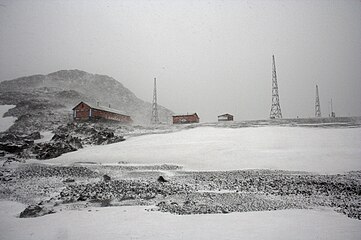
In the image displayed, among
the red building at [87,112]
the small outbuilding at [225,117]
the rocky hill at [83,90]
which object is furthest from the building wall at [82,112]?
the small outbuilding at [225,117]

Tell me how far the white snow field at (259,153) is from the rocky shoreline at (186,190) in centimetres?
158

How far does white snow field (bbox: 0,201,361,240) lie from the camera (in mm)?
4984

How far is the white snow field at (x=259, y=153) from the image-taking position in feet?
44.8

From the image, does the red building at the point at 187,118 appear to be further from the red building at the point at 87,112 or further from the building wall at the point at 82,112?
the building wall at the point at 82,112

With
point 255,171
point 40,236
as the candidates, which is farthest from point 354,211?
point 40,236

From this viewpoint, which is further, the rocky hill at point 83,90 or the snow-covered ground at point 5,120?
the rocky hill at point 83,90

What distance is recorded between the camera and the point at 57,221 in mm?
6141

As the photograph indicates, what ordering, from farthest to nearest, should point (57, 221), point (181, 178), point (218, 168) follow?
point (218, 168) → point (181, 178) → point (57, 221)

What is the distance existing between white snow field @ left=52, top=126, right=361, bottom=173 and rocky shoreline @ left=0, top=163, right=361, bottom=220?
158 centimetres

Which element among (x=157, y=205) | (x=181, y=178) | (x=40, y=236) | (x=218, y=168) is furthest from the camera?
(x=218, y=168)

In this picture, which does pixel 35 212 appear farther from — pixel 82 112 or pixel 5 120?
pixel 5 120

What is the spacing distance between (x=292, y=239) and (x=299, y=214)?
1900 millimetres

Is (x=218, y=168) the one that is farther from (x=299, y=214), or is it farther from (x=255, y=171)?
(x=299, y=214)

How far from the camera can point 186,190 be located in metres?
9.55
